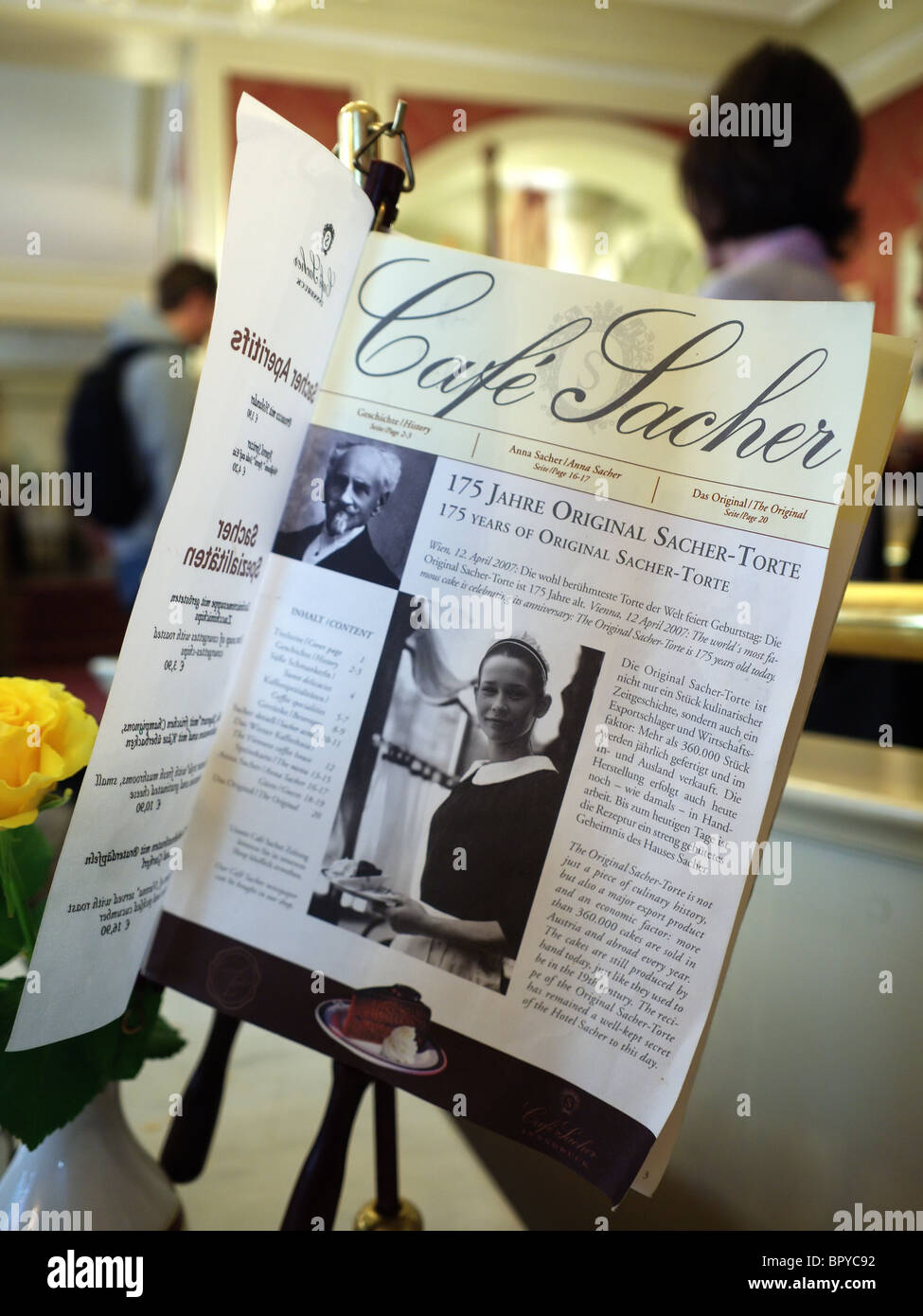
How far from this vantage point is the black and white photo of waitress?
409 millimetres

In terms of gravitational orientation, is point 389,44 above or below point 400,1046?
above

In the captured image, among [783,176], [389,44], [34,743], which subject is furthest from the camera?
[389,44]

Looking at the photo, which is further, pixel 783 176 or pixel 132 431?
pixel 132 431

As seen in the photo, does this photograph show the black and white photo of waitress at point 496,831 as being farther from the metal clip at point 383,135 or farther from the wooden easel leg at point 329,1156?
the metal clip at point 383,135

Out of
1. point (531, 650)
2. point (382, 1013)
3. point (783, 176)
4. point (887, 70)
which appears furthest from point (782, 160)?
point (887, 70)

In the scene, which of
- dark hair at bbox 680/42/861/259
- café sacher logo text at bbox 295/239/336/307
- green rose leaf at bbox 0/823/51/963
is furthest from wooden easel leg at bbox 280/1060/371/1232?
dark hair at bbox 680/42/861/259

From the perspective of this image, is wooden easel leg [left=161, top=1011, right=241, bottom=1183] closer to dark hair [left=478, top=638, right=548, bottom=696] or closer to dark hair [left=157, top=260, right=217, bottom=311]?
dark hair [left=478, top=638, right=548, bottom=696]

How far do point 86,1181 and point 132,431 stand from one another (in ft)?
6.89

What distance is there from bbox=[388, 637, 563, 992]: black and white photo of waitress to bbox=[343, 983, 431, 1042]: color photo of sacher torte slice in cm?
2

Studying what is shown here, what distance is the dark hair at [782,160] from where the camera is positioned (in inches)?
45.9

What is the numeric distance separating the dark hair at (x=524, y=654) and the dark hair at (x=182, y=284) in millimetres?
2328

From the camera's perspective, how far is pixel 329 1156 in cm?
47

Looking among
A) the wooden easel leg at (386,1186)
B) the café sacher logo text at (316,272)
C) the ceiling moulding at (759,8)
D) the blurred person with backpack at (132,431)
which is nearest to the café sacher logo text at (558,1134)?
the wooden easel leg at (386,1186)

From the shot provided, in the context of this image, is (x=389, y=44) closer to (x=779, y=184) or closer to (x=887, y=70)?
(x=887, y=70)
